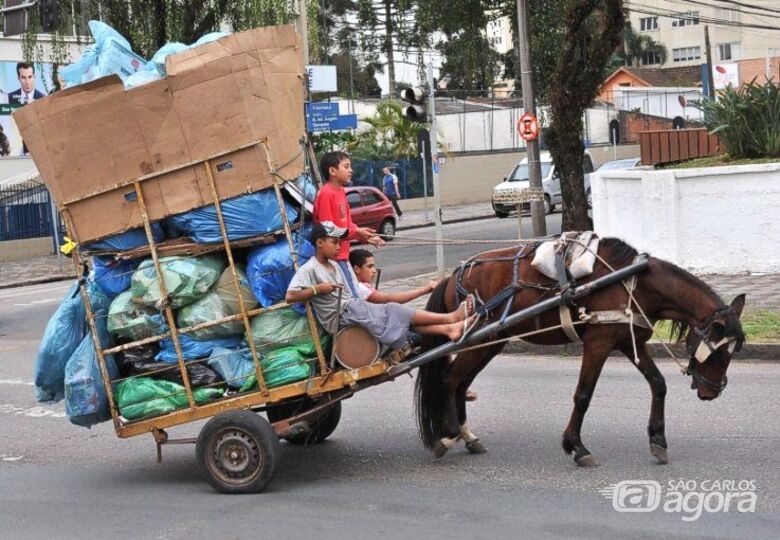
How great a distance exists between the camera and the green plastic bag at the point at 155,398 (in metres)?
6.95

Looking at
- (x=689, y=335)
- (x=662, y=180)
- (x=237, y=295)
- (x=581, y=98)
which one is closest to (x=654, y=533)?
(x=689, y=335)

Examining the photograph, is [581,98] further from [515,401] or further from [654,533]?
[654,533]

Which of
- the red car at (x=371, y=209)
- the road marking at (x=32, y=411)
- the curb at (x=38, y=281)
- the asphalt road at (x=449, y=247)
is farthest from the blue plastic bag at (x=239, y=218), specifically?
the red car at (x=371, y=209)

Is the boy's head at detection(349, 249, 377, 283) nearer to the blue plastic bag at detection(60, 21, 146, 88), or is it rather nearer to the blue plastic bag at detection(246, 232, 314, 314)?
the blue plastic bag at detection(246, 232, 314, 314)

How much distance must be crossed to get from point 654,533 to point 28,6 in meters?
13.8

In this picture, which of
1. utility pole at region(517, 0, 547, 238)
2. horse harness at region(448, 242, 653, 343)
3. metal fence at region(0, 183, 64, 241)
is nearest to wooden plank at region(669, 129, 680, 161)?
utility pole at region(517, 0, 547, 238)

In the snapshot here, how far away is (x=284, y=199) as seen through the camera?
23.5 feet

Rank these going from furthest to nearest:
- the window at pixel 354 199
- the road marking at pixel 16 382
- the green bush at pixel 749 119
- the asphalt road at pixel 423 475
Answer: the window at pixel 354 199, the green bush at pixel 749 119, the road marking at pixel 16 382, the asphalt road at pixel 423 475

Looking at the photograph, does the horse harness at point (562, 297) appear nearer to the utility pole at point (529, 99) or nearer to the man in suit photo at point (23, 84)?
the utility pole at point (529, 99)

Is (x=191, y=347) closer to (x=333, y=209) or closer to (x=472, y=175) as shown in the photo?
(x=333, y=209)

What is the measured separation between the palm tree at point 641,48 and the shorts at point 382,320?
76.0 metres

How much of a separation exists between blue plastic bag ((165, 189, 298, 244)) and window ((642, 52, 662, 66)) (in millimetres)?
78442

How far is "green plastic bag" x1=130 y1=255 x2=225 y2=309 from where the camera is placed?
22.6ft

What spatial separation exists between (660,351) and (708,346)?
465 cm
